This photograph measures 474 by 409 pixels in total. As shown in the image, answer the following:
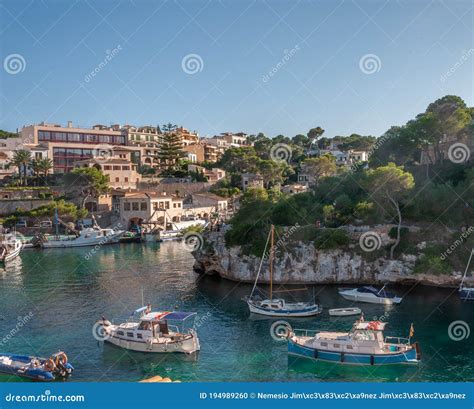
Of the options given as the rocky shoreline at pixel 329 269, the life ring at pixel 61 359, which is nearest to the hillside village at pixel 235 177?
the rocky shoreline at pixel 329 269

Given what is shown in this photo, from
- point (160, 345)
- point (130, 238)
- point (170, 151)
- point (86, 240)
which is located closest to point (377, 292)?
point (160, 345)

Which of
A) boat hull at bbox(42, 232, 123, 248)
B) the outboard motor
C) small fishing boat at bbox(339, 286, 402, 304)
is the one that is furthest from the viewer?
boat hull at bbox(42, 232, 123, 248)

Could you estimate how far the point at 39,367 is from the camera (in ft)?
50.8

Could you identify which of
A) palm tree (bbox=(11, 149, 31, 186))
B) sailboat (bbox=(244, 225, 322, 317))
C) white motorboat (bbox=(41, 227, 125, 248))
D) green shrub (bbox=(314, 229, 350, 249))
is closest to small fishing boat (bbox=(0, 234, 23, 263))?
white motorboat (bbox=(41, 227, 125, 248))

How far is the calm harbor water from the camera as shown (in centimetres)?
1577

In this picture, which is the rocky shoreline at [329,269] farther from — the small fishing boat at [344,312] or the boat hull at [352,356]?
the boat hull at [352,356]

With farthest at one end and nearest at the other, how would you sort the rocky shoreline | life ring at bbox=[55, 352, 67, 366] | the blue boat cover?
1. the rocky shoreline
2. the blue boat cover
3. life ring at bbox=[55, 352, 67, 366]

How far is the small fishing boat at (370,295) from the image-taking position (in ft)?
75.0

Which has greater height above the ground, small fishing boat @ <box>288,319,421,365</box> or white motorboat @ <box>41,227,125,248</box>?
white motorboat @ <box>41,227,125,248</box>

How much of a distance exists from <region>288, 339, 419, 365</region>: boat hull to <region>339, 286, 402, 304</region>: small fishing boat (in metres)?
6.60

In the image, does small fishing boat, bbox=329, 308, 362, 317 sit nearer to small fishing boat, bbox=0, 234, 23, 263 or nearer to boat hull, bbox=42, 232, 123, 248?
small fishing boat, bbox=0, 234, 23, 263

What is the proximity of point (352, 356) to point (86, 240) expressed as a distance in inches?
1290

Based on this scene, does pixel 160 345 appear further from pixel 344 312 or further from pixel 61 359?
pixel 344 312

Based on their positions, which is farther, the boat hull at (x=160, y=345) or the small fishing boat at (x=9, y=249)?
the small fishing boat at (x=9, y=249)
